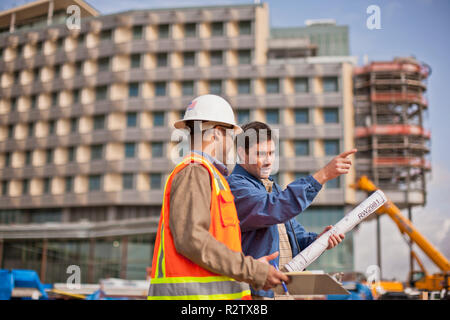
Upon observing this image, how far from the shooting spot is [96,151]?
49344 mm

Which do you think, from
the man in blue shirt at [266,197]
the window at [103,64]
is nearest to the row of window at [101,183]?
the window at [103,64]

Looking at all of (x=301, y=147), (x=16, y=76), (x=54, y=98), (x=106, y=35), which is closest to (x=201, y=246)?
(x=301, y=147)

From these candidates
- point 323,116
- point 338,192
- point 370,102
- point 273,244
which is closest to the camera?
point 273,244

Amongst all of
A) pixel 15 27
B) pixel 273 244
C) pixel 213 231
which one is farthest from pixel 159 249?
pixel 15 27

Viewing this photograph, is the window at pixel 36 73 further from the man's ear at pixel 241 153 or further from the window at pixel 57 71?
the man's ear at pixel 241 153

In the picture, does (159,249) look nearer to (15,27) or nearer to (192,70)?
(192,70)

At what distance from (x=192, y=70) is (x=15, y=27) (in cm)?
2379

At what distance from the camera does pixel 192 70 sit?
48.5m

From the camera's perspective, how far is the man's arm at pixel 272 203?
297 centimetres

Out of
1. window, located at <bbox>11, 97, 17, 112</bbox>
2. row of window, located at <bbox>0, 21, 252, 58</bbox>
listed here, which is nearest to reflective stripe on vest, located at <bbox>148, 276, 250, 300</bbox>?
row of window, located at <bbox>0, 21, 252, 58</bbox>

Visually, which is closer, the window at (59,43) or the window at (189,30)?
the window at (189,30)

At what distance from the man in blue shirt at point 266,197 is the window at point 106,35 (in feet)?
165

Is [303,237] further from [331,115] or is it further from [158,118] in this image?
[158,118]

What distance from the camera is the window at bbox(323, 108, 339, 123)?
154 ft
